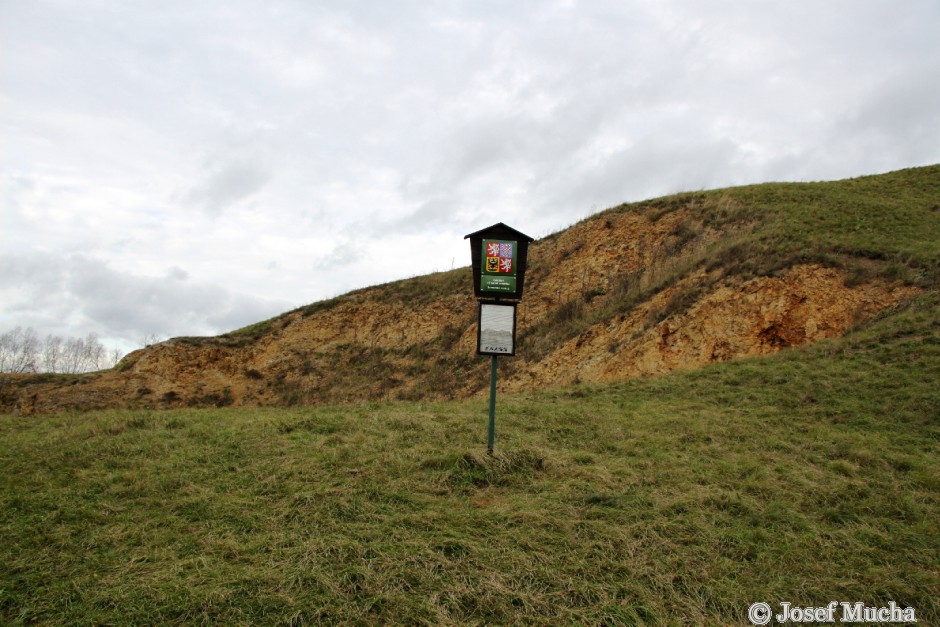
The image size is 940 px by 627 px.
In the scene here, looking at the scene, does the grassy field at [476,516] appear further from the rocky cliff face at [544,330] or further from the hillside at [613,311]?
the hillside at [613,311]

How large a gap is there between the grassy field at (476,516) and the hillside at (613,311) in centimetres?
548

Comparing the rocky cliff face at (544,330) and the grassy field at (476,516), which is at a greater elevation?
the rocky cliff face at (544,330)

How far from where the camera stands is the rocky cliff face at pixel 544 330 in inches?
585

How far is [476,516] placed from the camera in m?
5.48

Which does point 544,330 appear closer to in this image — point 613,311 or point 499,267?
point 613,311

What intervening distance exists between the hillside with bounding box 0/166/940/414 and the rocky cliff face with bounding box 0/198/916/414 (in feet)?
0.20

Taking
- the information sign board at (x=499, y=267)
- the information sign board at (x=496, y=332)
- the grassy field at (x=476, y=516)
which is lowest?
the grassy field at (x=476, y=516)

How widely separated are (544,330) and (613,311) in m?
3.45

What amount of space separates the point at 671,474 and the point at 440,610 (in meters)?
4.04

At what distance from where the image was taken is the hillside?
14898mm

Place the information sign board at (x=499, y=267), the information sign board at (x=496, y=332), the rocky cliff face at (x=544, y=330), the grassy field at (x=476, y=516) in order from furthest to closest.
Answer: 1. the rocky cliff face at (x=544, y=330)
2. the information sign board at (x=499, y=267)
3. the information sign board at (x=496, y=332)
4. the grassy field at (x=476, y=516)

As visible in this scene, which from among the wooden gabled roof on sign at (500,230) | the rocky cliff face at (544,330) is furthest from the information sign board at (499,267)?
the rocky cliff face at (544,330)

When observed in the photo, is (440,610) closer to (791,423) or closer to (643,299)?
(791,423)

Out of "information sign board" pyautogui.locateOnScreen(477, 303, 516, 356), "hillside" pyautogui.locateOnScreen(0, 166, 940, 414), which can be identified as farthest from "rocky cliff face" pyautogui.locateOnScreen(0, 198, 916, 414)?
"information sign board" pyautogui.locateOnScreen(477, 303, 516, 356)
